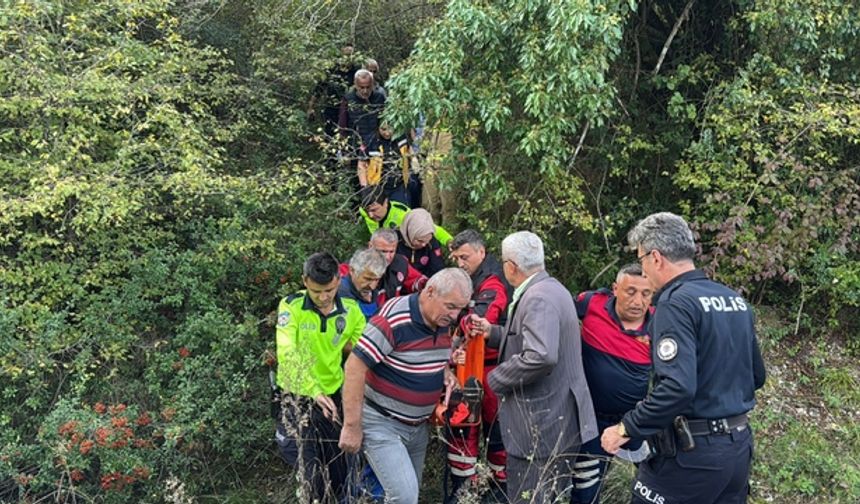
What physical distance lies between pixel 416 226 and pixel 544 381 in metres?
1.97

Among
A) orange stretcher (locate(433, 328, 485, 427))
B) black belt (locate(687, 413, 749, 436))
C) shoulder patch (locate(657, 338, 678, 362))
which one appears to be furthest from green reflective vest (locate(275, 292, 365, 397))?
black belt (locate(687, 413, 749, 436))

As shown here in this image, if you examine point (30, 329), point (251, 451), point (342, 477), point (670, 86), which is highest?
point (670, 86)

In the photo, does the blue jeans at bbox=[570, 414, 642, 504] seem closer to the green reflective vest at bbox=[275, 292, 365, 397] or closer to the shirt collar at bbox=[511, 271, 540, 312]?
the shirt collar at bbox=[511, 271, 540, 312]

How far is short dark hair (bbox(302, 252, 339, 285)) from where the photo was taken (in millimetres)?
3424

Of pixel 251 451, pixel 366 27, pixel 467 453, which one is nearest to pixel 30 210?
pixel 251 451

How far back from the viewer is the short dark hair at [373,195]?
5957 mm

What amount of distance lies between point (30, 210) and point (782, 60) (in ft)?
20.4

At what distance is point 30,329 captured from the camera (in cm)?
479

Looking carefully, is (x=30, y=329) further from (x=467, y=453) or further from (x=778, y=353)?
(x=778, y=353)

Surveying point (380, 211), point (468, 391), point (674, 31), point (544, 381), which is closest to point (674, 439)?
point (544, 381)

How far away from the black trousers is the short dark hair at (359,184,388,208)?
3.67 metres

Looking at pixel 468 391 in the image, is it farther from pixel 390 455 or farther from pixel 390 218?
pixel 390 218

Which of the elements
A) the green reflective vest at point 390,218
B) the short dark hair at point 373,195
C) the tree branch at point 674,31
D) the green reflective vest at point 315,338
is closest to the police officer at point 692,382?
the green reflective vest at point 315,338

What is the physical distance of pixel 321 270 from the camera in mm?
3426
